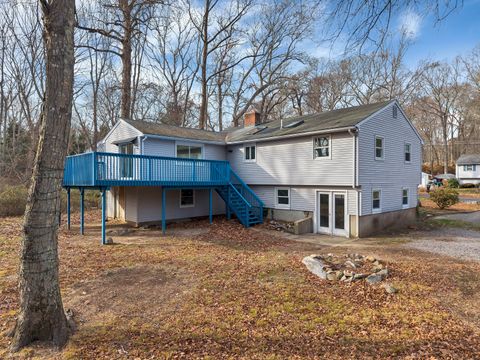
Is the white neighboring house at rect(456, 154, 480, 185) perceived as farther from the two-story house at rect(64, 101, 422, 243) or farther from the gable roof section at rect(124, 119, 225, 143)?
the gable roof section at rect(124, 119, 225, 143)

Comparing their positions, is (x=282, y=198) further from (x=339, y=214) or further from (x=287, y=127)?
(x=287, y=127)

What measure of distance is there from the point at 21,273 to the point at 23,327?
2.58 feet

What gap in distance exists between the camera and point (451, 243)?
1148cm

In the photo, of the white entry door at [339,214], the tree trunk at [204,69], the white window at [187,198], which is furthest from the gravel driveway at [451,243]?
the tree trunk at [204,69]

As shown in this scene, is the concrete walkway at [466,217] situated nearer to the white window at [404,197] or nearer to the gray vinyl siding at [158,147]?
the white window at [404,197]

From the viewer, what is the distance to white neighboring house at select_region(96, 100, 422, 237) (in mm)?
12906

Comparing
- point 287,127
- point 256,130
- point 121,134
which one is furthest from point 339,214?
point 121,134

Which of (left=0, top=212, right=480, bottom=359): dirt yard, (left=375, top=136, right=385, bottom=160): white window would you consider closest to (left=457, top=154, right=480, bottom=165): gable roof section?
(left=375, top=136, right=385, bottom=160): white window

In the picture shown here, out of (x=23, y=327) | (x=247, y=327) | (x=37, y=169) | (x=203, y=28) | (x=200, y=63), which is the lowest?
(x=247, y=327)

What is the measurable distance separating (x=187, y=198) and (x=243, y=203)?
10.3ft

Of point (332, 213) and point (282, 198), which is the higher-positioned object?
point (282, 198)

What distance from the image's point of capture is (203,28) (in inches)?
1029

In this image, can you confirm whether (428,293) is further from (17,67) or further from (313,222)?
(17,67)

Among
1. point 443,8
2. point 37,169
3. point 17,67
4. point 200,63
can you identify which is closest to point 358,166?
point 443,8
